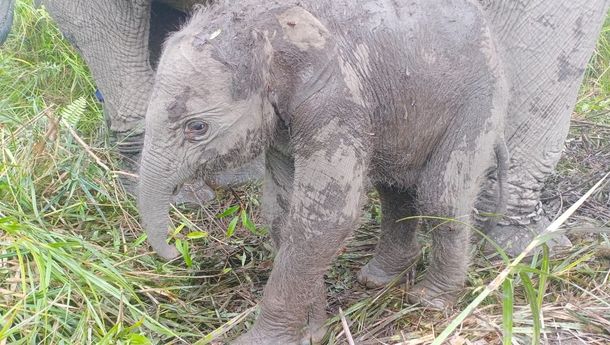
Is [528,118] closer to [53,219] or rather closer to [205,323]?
[205,323]

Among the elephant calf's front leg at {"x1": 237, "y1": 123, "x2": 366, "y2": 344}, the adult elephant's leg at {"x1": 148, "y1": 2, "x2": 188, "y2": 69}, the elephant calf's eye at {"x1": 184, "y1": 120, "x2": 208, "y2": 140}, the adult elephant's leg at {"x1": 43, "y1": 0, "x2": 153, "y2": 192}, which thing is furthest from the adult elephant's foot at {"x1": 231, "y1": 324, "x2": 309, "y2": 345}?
the adult elephant's leg at {"x1": 148, "y1": 2, "x2": 188, "y2": 69}

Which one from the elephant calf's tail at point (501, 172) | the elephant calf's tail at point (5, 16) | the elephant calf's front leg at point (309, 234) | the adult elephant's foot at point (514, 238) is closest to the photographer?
the elephant calf's front leg at point (309, 234)

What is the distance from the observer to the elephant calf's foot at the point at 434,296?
6.70ft

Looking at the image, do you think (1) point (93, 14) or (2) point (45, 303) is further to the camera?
(1) point (93, 14)

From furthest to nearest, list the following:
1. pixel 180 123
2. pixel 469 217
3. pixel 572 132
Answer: pixel 572 132, pixel 469 217, pixel 180 123

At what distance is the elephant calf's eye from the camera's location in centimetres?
161

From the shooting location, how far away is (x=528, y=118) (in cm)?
216

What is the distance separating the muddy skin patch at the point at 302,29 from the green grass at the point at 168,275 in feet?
2.04

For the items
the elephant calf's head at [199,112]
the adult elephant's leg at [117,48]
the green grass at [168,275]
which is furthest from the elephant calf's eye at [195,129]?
the adult elephant's leg at [117,48]

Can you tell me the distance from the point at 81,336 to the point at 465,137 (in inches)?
39.1

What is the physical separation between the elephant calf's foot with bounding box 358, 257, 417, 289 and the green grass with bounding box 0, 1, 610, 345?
0.04m

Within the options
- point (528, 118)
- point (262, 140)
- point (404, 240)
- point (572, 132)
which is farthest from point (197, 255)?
point (572, 132)

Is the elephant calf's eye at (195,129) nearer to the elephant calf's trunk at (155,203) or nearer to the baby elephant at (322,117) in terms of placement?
the baby elephant at (322,117)

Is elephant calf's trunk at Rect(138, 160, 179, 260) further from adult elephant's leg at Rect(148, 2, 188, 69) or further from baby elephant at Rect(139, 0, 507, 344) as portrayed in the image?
adult elephant's leg at Rect(148, 2, 188, 69)
